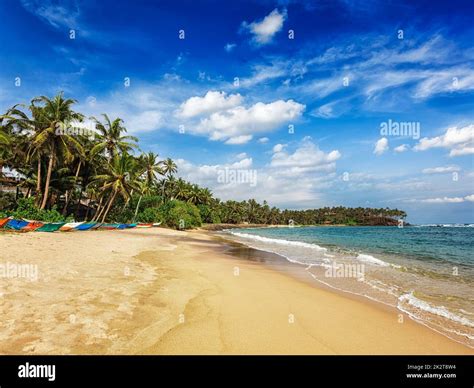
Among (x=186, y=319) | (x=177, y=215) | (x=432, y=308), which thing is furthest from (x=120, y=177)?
(x=432, y=308)

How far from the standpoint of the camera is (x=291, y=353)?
4.24m

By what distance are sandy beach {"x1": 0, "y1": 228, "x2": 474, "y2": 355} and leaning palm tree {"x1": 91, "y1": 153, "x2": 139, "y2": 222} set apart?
26.0 m

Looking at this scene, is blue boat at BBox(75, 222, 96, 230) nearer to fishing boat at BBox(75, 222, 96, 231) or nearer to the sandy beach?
fishing boat at BBox(75, 222, 96, 231)

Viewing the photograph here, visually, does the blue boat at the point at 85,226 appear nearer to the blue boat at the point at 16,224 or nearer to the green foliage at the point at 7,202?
the blue boat at the point at 16,224

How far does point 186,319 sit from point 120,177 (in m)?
30.9

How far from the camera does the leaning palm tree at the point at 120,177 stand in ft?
107

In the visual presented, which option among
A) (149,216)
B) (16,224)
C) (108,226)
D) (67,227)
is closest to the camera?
(16,224)

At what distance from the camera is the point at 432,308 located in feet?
23.4

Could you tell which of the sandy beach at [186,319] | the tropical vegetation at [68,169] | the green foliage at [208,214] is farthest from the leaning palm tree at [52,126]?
the green foliage at [208,214]

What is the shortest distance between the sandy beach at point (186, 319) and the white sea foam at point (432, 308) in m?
1.03

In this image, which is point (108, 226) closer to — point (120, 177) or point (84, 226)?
point (84, 226)
